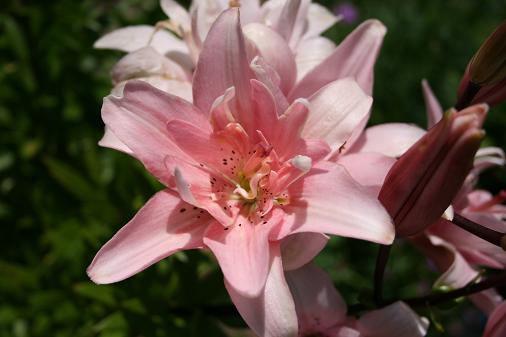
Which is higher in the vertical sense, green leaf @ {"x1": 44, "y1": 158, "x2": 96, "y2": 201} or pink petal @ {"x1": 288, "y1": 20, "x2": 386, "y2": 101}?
pink petal @ {"x1": 288, "y1": 20, "x2": 386, "y2": 101}

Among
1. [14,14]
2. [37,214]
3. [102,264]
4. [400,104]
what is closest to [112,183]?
[37,214]

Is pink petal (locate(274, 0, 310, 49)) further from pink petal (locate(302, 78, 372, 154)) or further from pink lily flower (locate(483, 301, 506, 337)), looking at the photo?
pink lily flower (locate(483, 301, 506, 337))

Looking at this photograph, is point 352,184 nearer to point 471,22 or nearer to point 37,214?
point 37,214

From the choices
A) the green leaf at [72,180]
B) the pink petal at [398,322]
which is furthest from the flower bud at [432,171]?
the green leaf at [72,180]

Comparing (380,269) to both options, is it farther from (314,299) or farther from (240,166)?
(240,166)

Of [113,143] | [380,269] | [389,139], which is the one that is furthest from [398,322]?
[113,143]

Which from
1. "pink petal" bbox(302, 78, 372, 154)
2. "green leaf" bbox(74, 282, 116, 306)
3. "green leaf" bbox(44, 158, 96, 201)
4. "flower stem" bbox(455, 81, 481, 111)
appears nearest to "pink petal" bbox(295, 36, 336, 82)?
"pink petal" bbox(302, 78, 372, 154)
